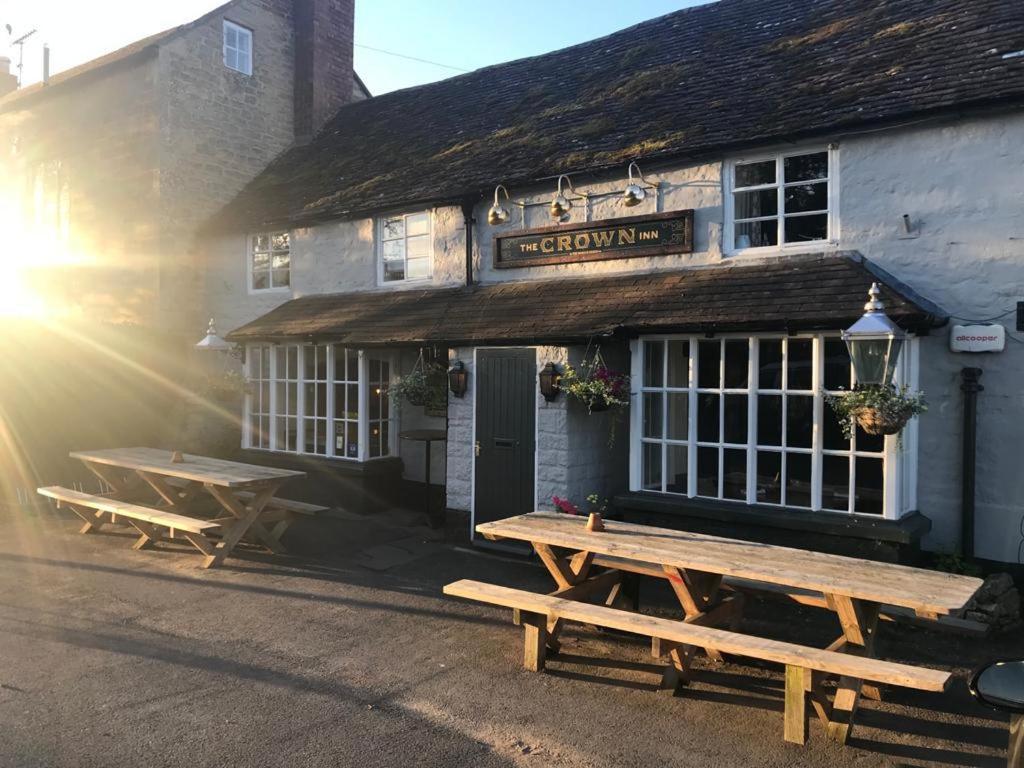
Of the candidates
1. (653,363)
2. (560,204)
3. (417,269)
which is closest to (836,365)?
(653,363)

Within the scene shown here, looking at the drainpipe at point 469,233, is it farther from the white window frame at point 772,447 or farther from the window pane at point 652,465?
the window pane at point 652,465

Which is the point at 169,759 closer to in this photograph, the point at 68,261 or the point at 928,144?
the point at 928,144

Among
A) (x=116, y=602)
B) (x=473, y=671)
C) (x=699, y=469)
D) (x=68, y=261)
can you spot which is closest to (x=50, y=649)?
(x=116, y=602)

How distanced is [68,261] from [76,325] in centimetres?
342

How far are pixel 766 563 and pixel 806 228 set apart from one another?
14.3 feet

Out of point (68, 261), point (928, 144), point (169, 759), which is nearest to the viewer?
point (169, 759)

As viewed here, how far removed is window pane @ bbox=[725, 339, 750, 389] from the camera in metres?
7.63

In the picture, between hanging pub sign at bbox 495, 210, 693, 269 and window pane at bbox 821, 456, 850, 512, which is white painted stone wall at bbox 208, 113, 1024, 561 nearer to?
window pane at bbox 821, 456, 850, 512

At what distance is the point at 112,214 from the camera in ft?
46.3

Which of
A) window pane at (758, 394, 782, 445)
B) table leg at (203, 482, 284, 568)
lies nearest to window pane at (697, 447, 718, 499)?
window pane at (758, 394, 782, 445)

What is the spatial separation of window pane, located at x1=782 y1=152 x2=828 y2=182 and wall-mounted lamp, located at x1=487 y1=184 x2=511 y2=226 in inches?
131

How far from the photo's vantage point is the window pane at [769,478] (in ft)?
24.3

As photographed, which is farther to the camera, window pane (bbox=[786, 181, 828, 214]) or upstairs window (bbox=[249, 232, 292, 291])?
upstairs window (bbox=[249, 232, 292, 291])

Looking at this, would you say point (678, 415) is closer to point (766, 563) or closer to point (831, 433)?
point (831, 433)
